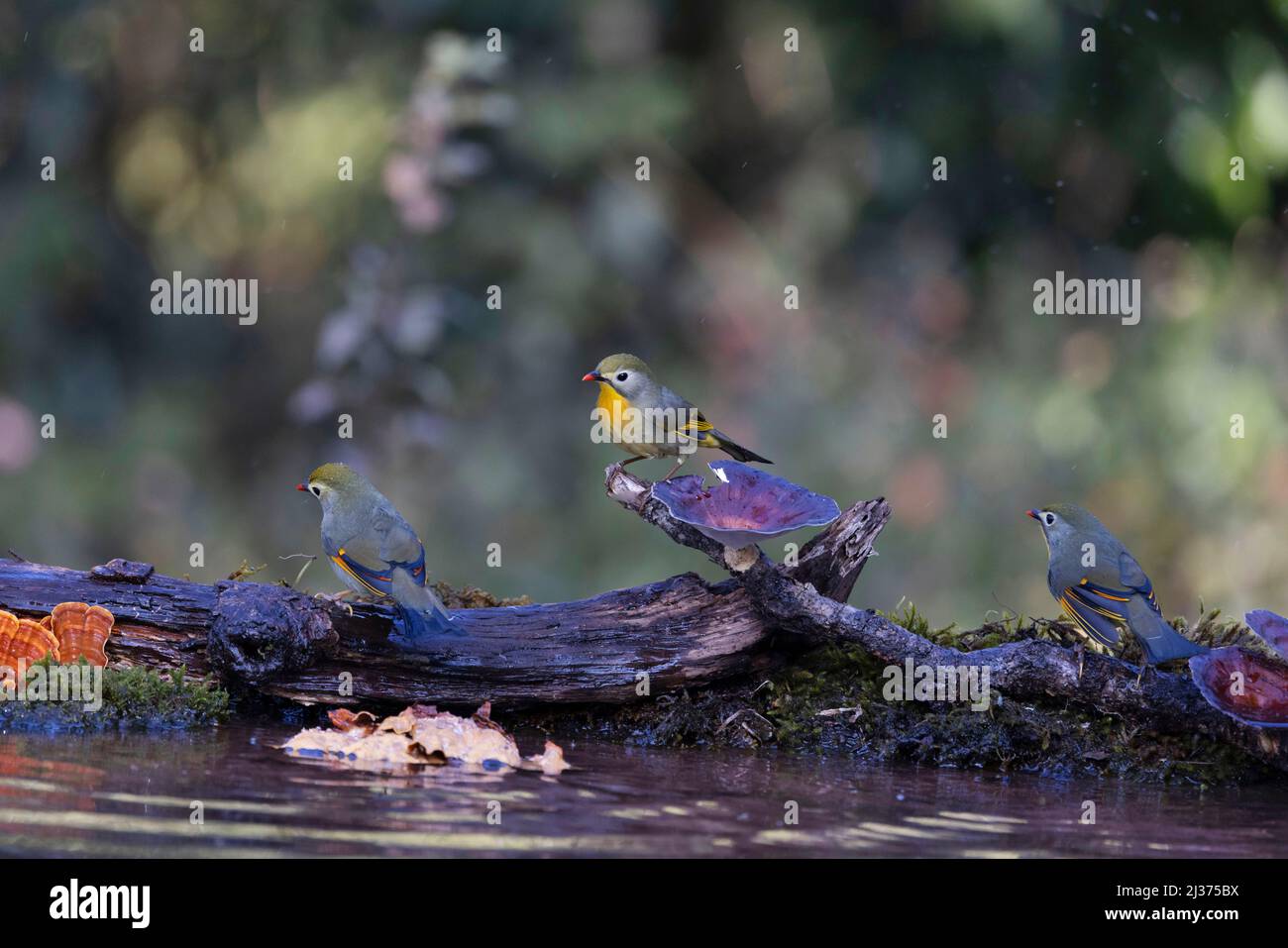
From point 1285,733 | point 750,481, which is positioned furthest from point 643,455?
point 1285,733

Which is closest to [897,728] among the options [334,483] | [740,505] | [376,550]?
[740,505]

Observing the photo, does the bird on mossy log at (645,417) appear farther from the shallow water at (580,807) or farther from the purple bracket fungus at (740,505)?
the shallow water at (580,807)

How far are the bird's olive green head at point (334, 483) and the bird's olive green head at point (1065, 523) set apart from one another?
210 cm

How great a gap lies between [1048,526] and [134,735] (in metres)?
2.73

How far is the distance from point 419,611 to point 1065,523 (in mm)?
1960

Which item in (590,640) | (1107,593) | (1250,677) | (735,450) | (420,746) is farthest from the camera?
(735,450)

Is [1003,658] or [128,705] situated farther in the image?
[1003,658]

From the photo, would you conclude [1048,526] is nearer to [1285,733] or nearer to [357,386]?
[1285,733]

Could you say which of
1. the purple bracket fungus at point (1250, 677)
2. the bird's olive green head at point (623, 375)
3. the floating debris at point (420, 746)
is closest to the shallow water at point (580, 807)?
the floating debris at point (420, 746)

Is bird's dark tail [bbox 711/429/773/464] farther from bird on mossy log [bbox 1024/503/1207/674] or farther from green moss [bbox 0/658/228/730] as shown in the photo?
green moss [bbox 0/658/228/730]

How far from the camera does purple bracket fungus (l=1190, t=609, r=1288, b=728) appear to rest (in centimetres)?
370

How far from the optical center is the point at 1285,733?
3.72 m

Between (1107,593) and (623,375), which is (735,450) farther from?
(1107,593)

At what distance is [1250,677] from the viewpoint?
148 inches
